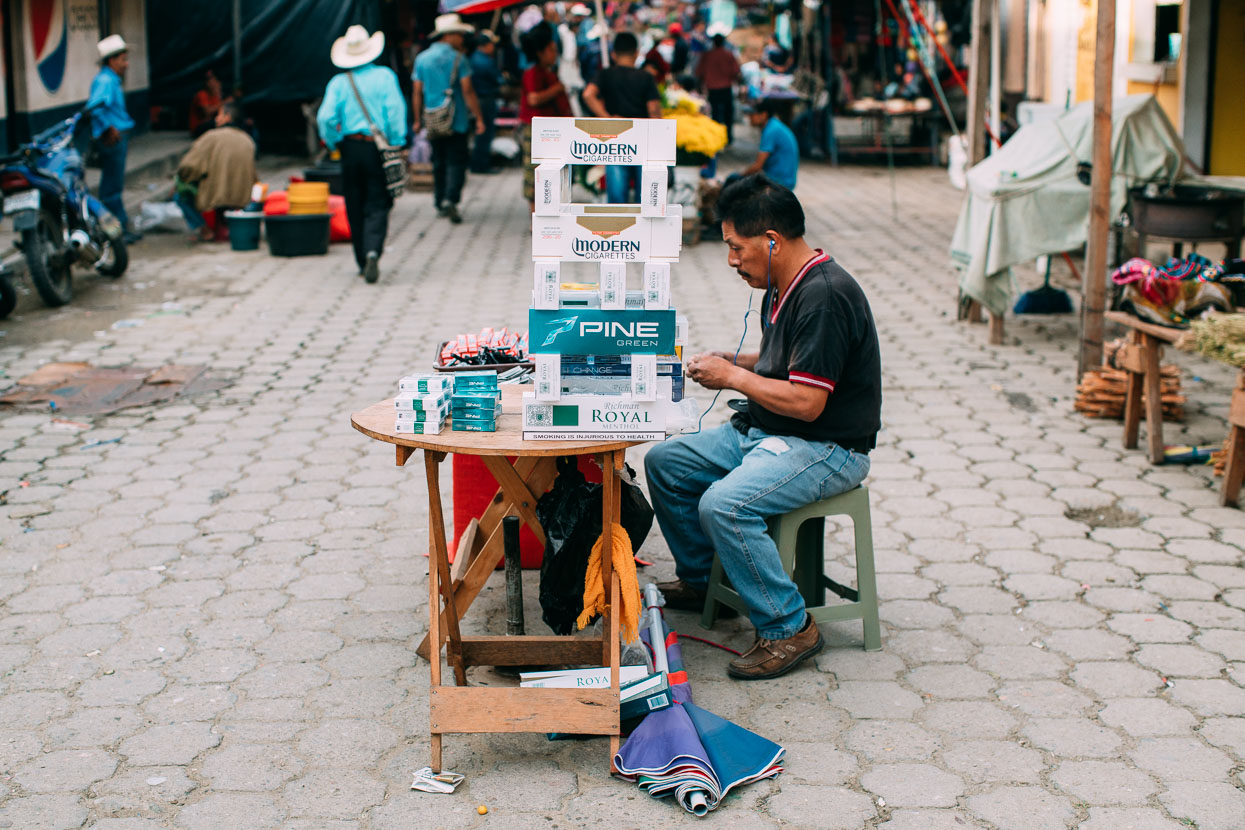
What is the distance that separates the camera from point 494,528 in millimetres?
3914

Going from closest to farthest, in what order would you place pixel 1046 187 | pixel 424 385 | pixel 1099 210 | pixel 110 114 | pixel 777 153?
pixel 424 385 < pixel 1099 210 < pixel 1046 187 < pixel 777 153 < pixel 110 114

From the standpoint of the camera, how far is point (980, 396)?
7070mm

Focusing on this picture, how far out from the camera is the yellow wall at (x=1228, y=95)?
983cm

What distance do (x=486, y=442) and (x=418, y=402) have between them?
227 mm

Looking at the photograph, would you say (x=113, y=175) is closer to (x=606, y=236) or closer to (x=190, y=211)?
(x=190, y=211)

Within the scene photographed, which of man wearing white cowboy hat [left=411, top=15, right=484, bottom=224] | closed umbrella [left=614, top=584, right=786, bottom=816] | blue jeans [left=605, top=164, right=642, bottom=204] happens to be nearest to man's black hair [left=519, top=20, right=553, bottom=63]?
man wearing white cowboy hat [left=411, top=15, right=484, bottom=224]

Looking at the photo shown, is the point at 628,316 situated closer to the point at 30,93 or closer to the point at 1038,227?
the point at 1038,227

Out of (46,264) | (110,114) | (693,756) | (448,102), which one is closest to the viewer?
(693,756)

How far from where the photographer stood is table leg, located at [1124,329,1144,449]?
6098 mm

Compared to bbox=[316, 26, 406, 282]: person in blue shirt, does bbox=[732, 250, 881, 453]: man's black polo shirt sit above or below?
below

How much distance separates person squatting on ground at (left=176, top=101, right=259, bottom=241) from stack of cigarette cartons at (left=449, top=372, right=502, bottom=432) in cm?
907

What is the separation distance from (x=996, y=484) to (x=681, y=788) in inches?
117

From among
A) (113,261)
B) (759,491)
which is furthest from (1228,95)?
(113,261)

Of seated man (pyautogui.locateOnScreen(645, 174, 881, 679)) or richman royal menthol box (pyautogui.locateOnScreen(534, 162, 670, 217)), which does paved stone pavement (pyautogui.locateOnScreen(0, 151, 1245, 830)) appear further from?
richman royal menthol box (pyautogui.locateOnScreen(534, 162, 670, 217))
